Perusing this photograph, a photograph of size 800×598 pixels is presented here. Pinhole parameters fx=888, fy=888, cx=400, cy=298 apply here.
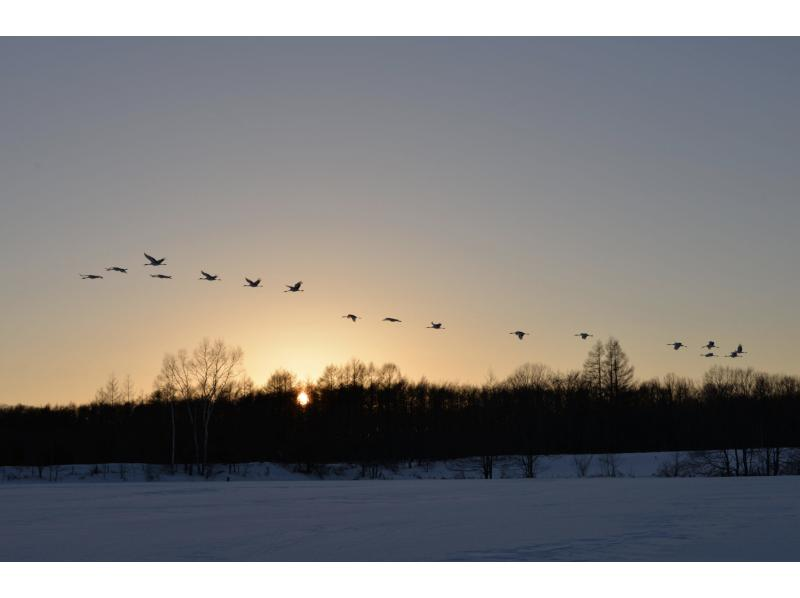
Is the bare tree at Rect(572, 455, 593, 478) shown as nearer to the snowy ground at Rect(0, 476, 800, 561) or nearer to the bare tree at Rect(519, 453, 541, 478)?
the bare tree at Rect(519, 453, 541, 478)

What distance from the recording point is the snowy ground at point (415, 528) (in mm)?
17219

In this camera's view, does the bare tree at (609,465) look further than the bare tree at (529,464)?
No

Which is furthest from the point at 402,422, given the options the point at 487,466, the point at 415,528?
the point at 415,528

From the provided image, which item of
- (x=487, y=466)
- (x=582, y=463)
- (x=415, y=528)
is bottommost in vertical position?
(x=487, y=466)

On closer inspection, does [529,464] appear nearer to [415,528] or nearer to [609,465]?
[609,465]

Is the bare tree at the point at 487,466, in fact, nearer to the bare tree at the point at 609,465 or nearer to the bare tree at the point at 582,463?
the bare tree at the point at 582,463

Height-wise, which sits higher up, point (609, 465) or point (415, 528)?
point (415, 528)

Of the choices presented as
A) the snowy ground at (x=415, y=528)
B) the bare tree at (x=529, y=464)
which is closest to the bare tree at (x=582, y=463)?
the bare tree at (x=529, y=464)

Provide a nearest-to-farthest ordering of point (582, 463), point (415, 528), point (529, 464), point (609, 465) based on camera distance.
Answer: point (415, 528), point (609, 465), point (529, 464), point (582, 463)

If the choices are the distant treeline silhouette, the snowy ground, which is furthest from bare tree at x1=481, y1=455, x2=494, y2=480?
the snowy ground

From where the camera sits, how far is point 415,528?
2123 centimetres
